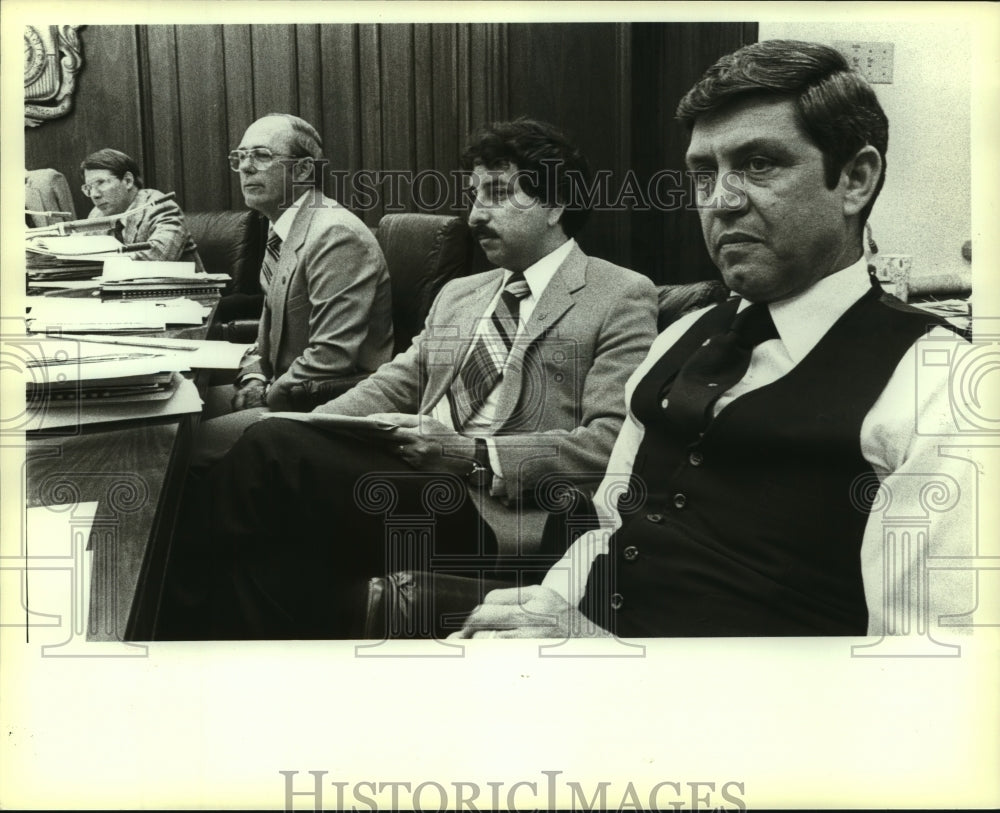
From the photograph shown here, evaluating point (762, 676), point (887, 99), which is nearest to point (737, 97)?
point (887, 99)

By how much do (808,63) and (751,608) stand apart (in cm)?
160

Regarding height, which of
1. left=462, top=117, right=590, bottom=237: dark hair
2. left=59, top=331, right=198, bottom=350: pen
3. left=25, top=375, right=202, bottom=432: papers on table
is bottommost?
left=25, top=375, right=202, bottom=432: papers on table

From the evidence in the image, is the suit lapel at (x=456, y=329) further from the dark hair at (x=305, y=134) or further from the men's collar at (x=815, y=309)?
the men's collar at (x=815, y=309)

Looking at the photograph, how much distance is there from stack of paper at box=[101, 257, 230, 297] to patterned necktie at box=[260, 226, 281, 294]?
11 cm

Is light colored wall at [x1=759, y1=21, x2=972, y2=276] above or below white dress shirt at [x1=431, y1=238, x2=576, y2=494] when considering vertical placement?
above

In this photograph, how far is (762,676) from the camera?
364 cm

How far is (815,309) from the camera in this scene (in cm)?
354

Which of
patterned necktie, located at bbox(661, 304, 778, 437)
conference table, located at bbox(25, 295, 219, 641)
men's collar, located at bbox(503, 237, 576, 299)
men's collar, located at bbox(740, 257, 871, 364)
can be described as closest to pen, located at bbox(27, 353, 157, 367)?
conference table, located at bbox(25, 295, 219, 641)

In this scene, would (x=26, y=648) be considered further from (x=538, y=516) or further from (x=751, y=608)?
(x=751, y=608)

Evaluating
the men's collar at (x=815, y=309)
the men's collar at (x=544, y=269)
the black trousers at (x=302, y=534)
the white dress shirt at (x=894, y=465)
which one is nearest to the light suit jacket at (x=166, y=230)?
the black trousers at (x=302, y=534)

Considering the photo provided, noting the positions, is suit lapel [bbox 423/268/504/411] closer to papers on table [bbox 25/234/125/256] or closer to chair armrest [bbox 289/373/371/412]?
chair armrest [bbox 289/373/371/412]

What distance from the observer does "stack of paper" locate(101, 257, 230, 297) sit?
3676 mm

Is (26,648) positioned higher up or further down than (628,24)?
further down

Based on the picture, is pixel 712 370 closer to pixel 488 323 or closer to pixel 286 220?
pixel 488 323
